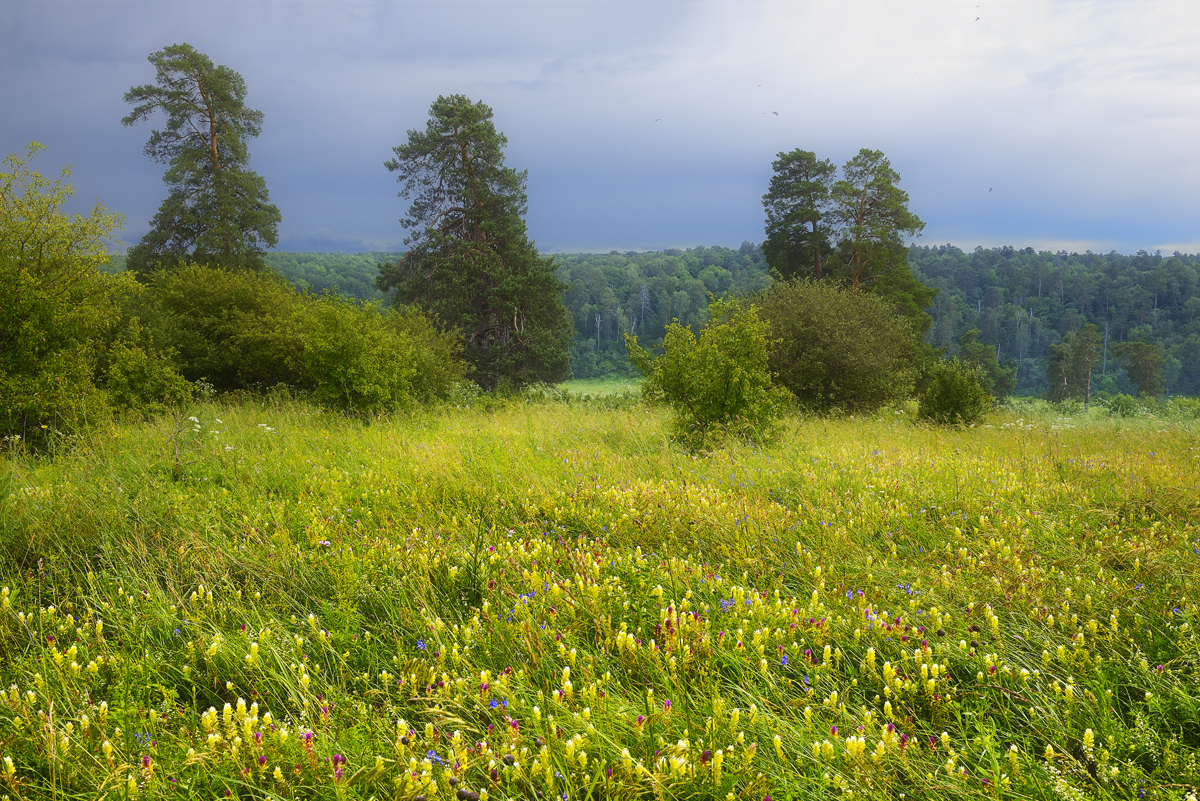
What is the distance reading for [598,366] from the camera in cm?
7906

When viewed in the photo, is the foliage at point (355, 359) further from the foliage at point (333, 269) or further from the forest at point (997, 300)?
the forest at point (997, 300)

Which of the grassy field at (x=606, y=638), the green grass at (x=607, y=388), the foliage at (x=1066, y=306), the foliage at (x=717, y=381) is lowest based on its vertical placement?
the green grass at (x=607, y=388)

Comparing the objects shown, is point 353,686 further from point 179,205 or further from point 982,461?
point 179,205

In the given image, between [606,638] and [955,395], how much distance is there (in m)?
14.5

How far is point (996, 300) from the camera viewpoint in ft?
334

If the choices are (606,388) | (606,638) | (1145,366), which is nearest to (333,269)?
(606,388)

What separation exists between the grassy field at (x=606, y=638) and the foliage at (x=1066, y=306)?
9458cm

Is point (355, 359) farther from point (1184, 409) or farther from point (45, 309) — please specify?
point (1184, 409)

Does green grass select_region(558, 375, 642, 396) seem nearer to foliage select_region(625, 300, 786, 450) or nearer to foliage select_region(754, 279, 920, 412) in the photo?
foliage select_region(625, 300, 786, 450)

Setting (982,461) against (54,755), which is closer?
(54,755)

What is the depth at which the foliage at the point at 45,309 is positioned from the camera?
8.73 m

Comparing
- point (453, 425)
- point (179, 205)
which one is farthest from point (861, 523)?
point (179, 205)

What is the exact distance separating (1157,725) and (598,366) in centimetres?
7690

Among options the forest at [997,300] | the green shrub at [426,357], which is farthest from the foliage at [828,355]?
the forest at [997,300]
